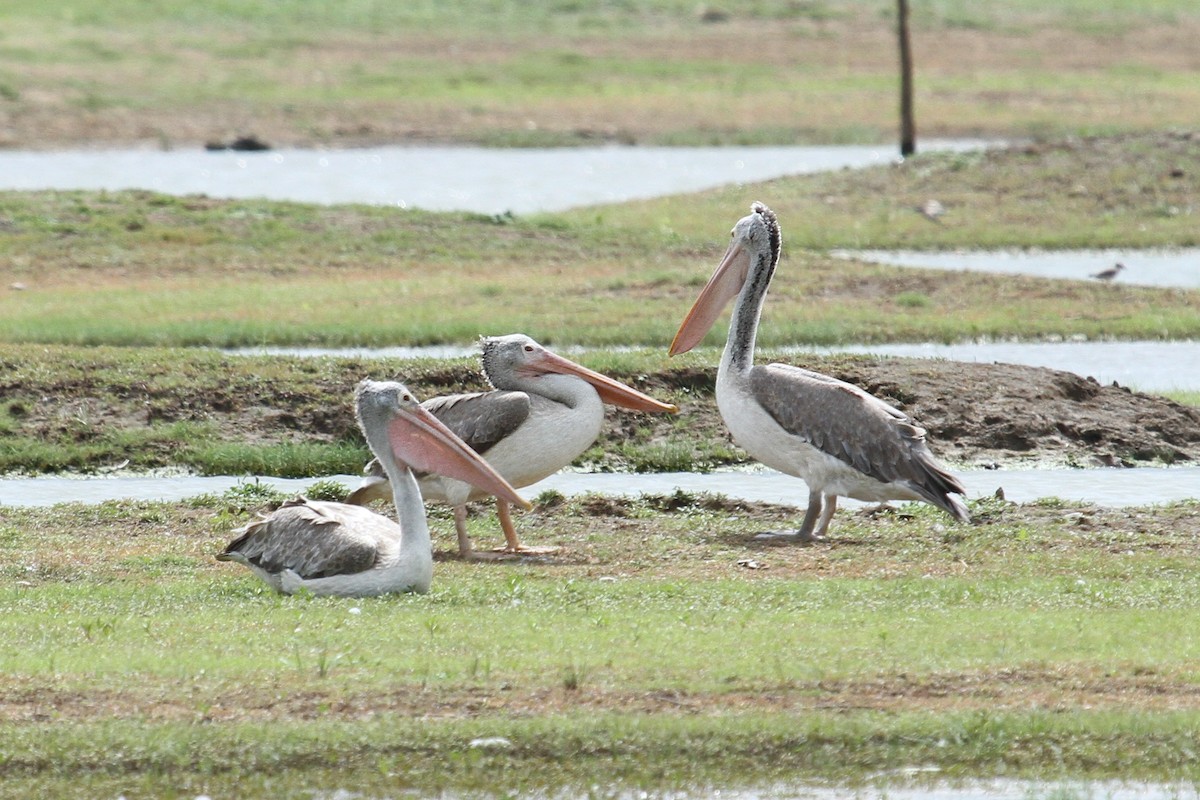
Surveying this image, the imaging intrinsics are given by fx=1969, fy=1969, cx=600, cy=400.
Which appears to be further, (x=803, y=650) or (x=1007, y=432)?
(x=1007, y=432)

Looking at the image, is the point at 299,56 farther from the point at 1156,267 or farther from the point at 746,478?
the point at 746,478

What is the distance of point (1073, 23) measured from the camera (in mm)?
59625

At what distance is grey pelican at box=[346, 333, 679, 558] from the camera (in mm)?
11156

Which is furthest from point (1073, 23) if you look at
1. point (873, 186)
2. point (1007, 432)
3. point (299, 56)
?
point (1007, 432)

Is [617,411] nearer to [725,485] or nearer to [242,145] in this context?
[725,485]

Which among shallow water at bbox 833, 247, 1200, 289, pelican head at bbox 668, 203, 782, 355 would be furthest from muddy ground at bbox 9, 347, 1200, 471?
shallow water at bbox 833, 247, 1200, 289

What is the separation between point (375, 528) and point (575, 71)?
3960 centimetres

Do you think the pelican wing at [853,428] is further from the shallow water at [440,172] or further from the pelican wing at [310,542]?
the shallow water at [440,172]

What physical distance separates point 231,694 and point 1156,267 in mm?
18462

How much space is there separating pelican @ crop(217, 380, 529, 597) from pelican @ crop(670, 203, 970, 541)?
231 centimetres

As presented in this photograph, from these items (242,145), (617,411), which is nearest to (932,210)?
(617,411)

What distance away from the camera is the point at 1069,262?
2470 cm

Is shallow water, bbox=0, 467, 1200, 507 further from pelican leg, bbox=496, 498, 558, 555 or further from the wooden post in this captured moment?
the wooden post

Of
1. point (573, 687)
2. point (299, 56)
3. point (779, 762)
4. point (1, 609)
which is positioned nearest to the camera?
point (779, 762)
